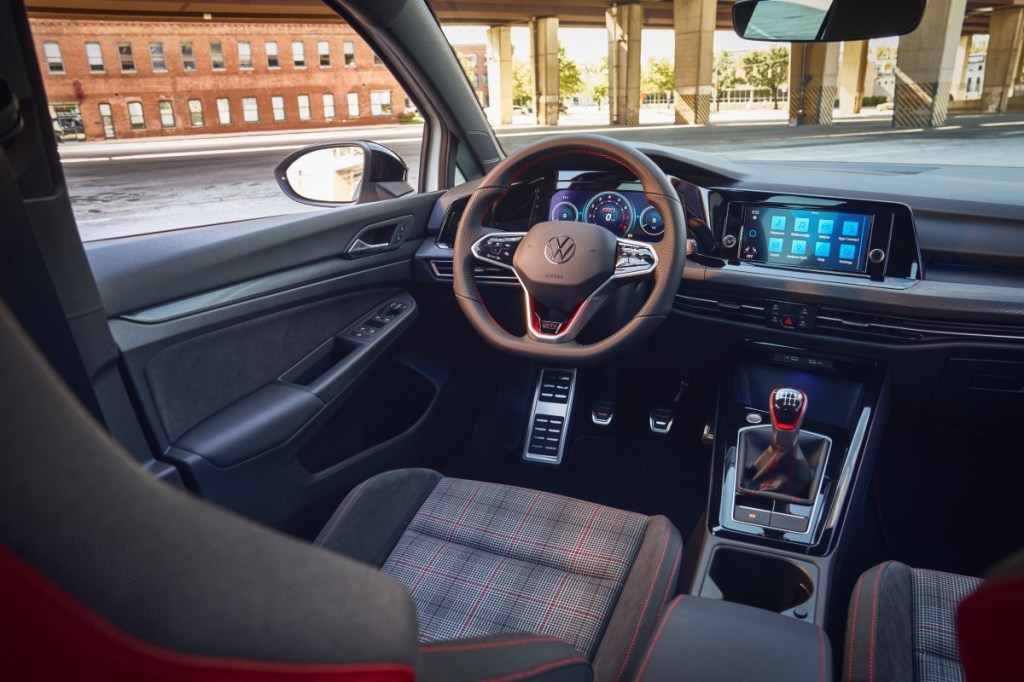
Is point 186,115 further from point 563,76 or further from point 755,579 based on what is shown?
point 563,76

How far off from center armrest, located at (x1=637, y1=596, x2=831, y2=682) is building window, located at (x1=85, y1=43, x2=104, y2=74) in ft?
8.01

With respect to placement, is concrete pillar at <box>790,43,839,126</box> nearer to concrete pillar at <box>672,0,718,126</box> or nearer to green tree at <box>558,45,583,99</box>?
concrete pillar at <box>672,0,718,126</box>

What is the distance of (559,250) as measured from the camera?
1.96m

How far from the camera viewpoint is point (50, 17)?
2.23m

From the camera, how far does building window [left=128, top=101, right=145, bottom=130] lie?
4.32m

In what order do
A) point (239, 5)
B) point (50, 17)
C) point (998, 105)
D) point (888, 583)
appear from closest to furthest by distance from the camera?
point (888, 583)
point (50, 17)
point (239, 5)
point (998, 105)

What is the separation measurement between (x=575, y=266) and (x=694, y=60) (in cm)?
1832

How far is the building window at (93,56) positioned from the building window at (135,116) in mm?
1171

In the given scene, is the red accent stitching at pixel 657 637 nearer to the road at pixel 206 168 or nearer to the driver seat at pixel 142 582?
the driver seat at pixel 142 582

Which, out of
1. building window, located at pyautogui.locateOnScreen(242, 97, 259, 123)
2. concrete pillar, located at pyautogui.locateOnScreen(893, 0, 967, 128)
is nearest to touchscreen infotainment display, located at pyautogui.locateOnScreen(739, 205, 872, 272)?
building window, located at pyautogui.locateOnScreen(242, 97, 259, 123)

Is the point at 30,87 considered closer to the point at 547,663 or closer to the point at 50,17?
the point at 50,17

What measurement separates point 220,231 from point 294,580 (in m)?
1.98

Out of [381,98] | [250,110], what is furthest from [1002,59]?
[381,98]

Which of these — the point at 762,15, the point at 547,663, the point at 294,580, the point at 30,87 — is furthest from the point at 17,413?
the point at 762,15
